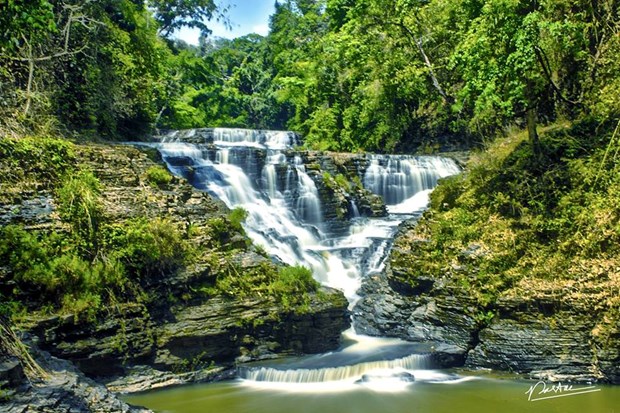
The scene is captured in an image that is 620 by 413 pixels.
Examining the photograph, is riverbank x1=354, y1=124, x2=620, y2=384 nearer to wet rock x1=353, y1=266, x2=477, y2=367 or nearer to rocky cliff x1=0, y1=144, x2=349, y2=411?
wet rock x1=353, y1=266, x2=477, y2=367

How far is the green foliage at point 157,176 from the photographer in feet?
37.3

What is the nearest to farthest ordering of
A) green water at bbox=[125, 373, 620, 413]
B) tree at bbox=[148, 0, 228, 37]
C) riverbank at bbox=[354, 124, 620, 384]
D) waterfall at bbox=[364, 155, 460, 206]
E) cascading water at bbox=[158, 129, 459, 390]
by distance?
green water at bbox=[125, 373, 620, 413] → riverbank at bbox=[354, 124, 620, 384] → cascading water at bbox=[158, 129, 459, 390] → waterfall at bbox=[364, 155, 460, 206] → tree at bbox=[148, 0, 228, 37]

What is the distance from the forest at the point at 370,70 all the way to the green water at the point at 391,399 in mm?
5602

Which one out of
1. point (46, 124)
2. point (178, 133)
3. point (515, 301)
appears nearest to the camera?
point (515, 301)

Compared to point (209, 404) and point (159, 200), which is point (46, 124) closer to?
point (159, 200)

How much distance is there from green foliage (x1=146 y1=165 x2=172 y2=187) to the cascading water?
344 cm

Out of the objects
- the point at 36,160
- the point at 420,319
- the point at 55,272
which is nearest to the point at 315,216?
the point at 420,319

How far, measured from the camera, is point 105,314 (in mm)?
8672

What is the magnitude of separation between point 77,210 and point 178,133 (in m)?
17.8

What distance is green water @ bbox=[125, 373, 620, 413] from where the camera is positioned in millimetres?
7371

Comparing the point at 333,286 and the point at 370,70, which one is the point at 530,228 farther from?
the point at 370,70

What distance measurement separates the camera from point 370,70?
24.4 meters

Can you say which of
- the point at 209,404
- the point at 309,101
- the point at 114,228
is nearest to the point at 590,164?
the point at 209,404

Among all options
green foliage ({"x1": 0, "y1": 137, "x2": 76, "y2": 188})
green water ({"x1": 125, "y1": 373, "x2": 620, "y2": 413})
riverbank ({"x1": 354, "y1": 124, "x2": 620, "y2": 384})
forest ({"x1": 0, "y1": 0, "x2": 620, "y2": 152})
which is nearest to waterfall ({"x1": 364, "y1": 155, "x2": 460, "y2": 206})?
forest ({"x1": 0, "y1": 0, "x2": 620, "y2": 152})
